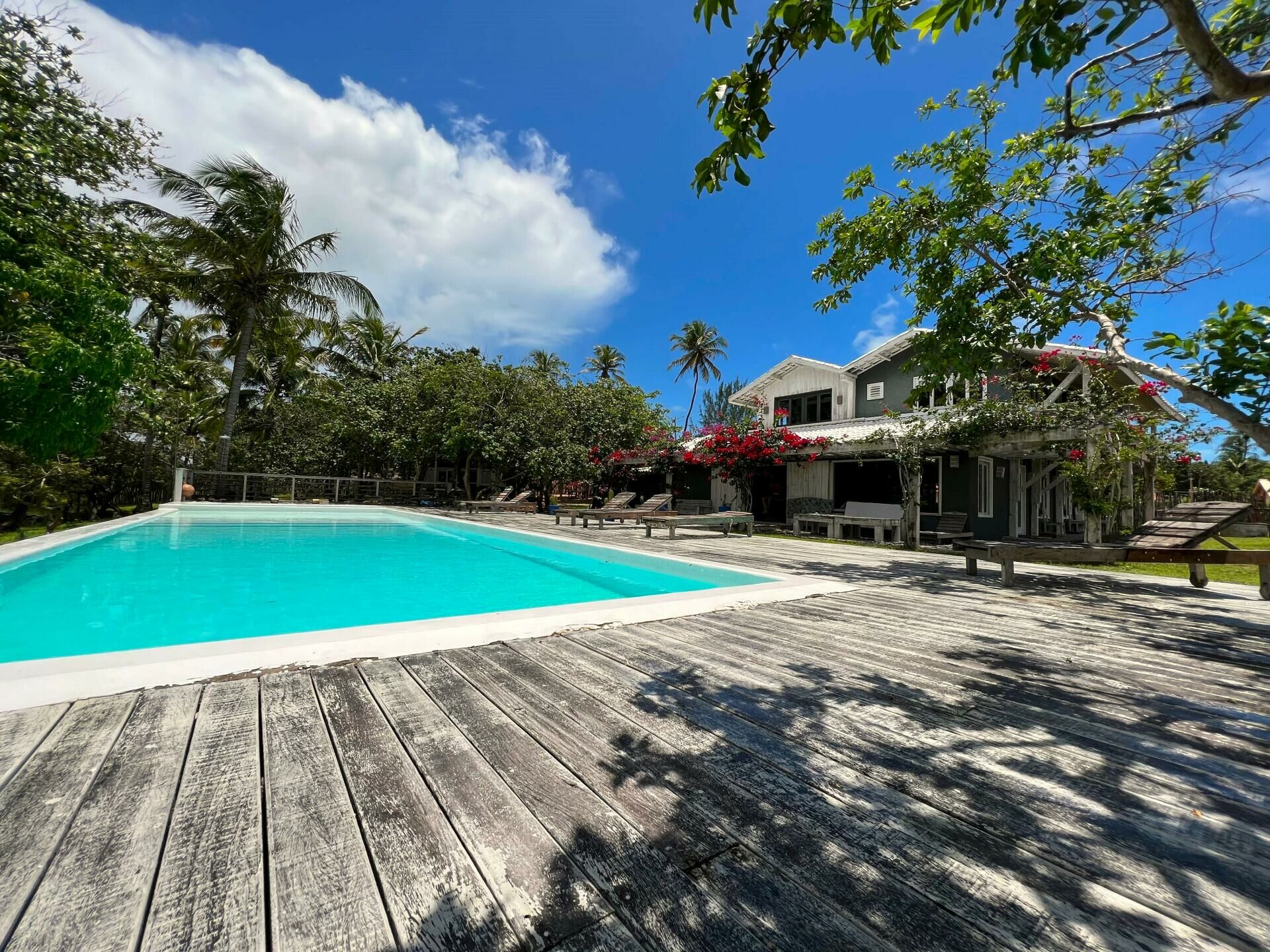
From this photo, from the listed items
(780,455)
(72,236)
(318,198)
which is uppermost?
(318,198)

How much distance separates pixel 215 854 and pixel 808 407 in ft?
62.9

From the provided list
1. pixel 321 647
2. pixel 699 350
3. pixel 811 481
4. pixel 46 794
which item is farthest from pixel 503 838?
pixel 699 350

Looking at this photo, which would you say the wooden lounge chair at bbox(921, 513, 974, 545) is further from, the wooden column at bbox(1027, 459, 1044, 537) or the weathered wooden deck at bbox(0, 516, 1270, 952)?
the weathered wooden deck at bbox(0, 516, 1270, 952)

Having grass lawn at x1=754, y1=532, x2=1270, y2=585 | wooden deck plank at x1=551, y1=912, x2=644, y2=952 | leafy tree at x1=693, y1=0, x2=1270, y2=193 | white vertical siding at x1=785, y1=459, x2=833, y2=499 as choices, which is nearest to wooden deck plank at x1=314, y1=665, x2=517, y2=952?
wooden deck plank at x1=551, y1=912, x2=644, y2=952

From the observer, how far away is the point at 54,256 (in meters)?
7.22

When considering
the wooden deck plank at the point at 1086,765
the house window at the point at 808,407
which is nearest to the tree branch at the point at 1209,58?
the wooden deck plank at the point at 1086,765

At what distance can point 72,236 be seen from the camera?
8156 mm

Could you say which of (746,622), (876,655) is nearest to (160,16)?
(746,622)

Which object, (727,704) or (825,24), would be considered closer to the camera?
(825,24)

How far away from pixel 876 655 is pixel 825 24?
3.34m

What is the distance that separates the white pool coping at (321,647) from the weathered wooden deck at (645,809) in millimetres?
208

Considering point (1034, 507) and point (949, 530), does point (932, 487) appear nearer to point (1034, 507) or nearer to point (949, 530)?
point (949, 530)

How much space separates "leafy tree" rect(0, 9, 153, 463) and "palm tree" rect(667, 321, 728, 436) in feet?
105

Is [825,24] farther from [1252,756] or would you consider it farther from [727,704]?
[1252,756]
